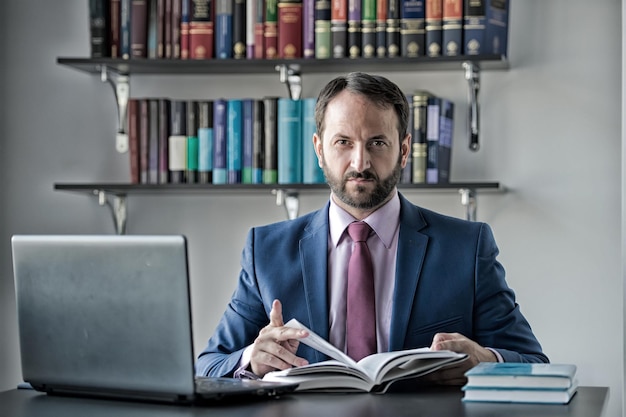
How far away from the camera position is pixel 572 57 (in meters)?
3.04

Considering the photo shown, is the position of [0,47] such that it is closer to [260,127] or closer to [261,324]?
[260,127]

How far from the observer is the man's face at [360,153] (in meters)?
2.25

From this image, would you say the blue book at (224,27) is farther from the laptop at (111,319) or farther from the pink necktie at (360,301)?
the laptop at (111,319)

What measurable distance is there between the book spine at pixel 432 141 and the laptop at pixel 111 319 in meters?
1.44

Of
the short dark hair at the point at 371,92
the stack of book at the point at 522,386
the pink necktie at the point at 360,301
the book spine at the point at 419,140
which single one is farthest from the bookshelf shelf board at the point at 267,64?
the stack of book at the point at 522,386

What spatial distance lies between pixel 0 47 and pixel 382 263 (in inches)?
69.4

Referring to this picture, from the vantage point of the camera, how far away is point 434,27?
115 inches

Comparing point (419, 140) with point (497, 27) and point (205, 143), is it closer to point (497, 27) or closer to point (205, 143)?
point (497, 27)

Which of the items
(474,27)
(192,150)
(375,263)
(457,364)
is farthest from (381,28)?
(457,364)

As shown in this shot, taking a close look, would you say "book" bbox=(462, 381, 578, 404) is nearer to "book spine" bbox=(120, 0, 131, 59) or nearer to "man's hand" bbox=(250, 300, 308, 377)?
"man's hand" bbox=(250, 300, 308, 377)

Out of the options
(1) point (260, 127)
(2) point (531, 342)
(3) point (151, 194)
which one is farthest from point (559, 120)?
(3) point (151, 194)

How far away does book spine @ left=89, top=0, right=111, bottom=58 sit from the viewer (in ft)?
10.2

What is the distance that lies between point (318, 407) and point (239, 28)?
1.79 metres

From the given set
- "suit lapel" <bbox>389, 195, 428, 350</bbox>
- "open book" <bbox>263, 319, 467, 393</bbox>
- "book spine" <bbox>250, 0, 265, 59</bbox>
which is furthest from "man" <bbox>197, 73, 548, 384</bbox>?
"book spine" <bbox>250, 0, 265, 59</bbox>
